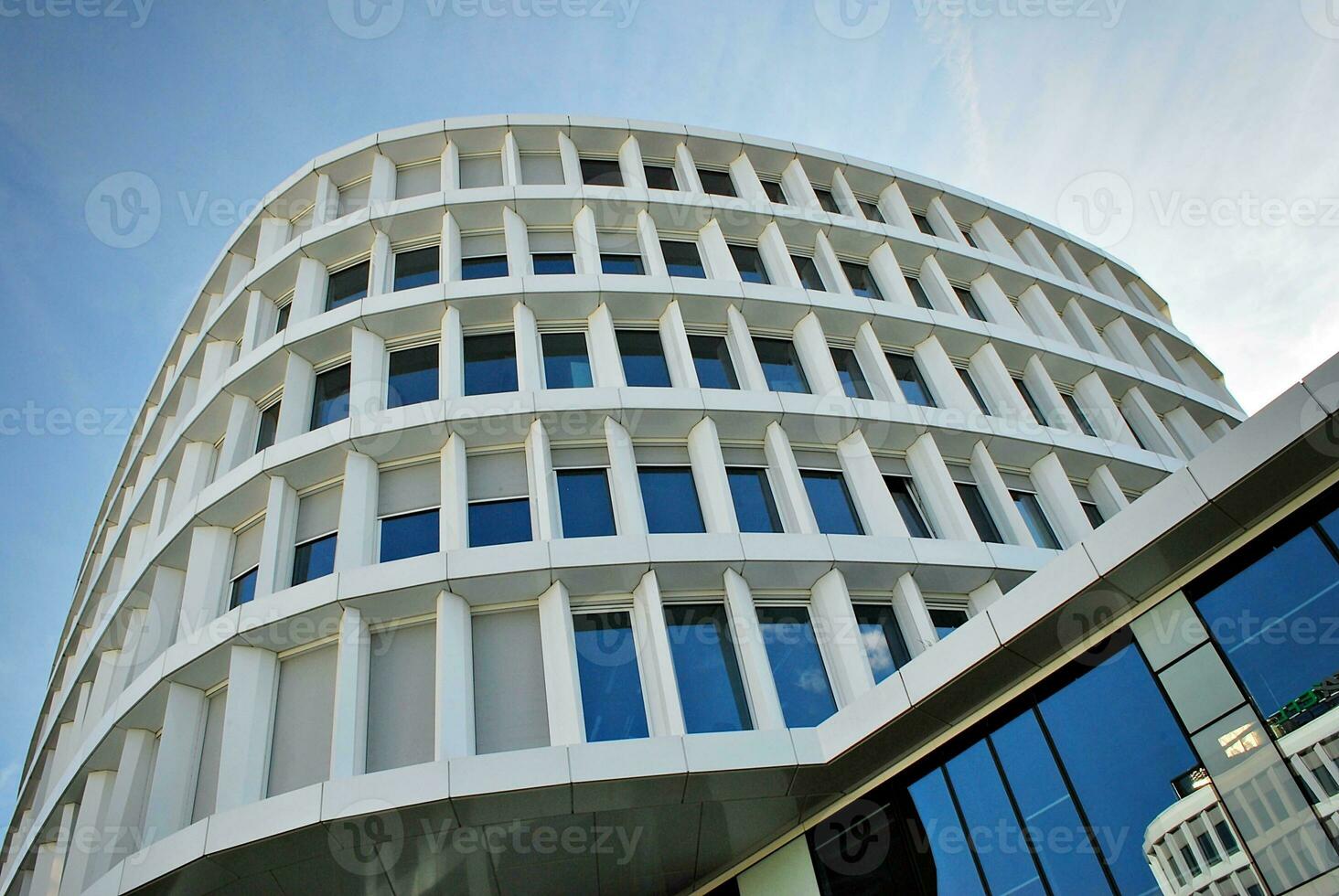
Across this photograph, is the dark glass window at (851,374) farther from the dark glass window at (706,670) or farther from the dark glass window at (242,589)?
the dark glass window at (242,589)

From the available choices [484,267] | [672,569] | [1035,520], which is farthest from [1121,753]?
[484,267]

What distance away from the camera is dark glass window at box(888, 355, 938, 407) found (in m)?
21.5

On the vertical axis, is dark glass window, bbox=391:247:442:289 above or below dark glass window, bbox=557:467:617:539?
above

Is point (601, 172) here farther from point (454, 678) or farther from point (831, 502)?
point (454, 678)

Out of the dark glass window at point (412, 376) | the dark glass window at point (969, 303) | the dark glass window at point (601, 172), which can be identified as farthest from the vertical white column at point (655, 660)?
the dark glass window at point (969, 303)

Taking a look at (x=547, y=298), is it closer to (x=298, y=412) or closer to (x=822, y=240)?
(x=298, y=412)

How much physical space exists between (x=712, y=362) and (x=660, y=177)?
671cm

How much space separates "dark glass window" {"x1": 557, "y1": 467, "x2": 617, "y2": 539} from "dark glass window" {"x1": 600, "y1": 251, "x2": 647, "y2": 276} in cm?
588

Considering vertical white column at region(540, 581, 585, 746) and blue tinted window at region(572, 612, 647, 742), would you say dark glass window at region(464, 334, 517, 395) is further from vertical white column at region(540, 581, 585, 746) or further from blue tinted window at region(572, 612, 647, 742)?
blue tinted window at region(572, 612, 647, 742)

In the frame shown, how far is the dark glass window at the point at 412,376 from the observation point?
61.0ft

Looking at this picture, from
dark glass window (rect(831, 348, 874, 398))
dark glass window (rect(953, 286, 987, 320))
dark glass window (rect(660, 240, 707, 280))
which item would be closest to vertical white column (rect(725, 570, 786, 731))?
dark glass window (rect(831, 348, 874, 398))

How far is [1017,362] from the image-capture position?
76.7 ft

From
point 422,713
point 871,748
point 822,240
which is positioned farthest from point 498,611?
point 822,240

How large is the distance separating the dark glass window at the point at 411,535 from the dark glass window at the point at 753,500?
5.26 metres
